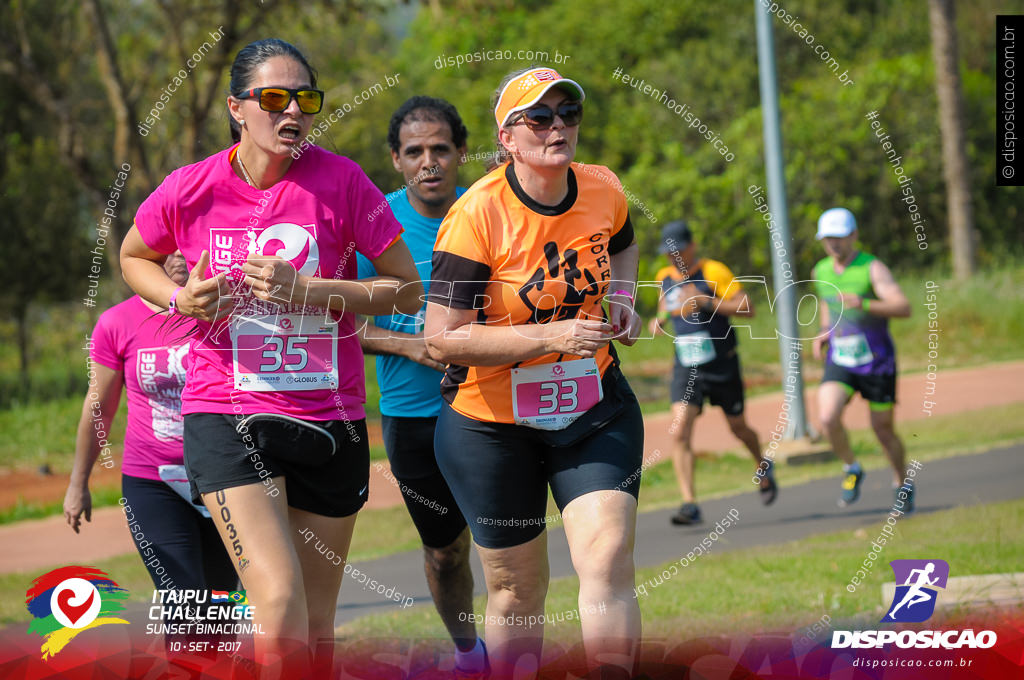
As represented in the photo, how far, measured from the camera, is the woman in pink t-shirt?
3547mm

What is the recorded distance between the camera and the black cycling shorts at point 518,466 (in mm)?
3715

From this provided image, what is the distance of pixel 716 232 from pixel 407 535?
11.7 m

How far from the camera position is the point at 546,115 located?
3.67 meters

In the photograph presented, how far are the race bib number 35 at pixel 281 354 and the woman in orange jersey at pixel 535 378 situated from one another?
0.37m

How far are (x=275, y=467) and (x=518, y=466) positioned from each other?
800 millimetres

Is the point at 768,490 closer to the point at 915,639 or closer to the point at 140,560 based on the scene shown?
the point at 915,639

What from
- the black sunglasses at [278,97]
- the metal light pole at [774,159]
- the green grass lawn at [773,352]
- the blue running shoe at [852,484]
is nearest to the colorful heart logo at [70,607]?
the black sunglasses at [278,97]

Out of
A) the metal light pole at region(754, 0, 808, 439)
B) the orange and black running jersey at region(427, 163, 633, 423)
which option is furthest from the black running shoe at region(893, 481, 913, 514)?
the orange and black running jersey at region(427, 163, 633, 423)

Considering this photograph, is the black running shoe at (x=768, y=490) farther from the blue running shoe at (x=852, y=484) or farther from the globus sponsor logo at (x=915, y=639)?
the globus sponsor logo at (x=915, y=639)

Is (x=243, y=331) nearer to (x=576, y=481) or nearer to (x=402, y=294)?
(x=402, y=294)

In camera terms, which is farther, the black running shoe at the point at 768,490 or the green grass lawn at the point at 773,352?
the green grass lawn at the point at 773,352

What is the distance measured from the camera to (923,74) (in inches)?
883

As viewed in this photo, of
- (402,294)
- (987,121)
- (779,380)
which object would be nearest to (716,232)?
(779,380)

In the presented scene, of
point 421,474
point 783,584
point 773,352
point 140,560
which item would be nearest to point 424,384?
point 421,474
